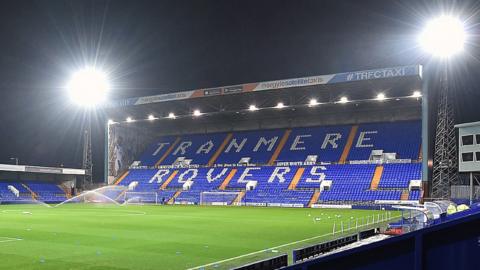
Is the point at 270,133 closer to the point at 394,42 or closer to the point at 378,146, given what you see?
the point at 378,146

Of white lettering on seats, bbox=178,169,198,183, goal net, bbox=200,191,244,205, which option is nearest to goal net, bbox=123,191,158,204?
white lettering on seats, bbox=178,169,198,183

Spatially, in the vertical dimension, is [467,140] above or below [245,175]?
above

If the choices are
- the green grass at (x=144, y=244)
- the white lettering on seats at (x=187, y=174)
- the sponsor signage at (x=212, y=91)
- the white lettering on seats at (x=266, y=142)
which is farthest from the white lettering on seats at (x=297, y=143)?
the green grass at (x=144, y=244)

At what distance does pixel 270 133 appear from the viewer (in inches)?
2398

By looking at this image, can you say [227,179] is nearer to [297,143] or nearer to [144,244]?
[297,143]

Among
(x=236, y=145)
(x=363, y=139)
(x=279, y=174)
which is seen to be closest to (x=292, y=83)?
(x=279, y=174)

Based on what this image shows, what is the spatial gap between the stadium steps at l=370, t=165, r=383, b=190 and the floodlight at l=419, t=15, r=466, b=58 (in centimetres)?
1315

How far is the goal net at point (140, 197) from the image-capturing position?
53.2 metres

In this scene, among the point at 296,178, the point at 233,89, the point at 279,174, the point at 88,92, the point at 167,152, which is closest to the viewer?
the point at 233,89

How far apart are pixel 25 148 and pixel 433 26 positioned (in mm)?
51152

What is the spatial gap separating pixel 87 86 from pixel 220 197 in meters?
21.4

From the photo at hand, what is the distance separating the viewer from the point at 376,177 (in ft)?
151

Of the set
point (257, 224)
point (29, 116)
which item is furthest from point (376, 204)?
point (29, 116)

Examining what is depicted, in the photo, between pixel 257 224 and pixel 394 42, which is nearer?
pixel 257 224
